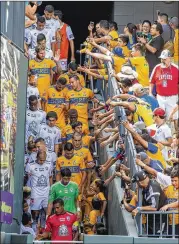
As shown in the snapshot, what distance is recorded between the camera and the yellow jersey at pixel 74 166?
21219 mm

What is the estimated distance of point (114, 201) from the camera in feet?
68.8

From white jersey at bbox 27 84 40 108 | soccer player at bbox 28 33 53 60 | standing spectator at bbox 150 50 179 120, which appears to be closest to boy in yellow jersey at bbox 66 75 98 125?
→ white jersey at bbox 27 84 40 108

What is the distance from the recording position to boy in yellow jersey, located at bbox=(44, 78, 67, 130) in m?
23.4

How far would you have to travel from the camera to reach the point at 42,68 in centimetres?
2403

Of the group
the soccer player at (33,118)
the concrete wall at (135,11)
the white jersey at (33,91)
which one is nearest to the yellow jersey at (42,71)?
the white jersey at (33,91)

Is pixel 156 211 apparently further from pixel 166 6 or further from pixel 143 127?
pixel 166 6

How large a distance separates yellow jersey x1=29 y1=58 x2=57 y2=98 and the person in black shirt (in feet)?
21.9

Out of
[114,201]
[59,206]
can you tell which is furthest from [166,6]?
[59,206]

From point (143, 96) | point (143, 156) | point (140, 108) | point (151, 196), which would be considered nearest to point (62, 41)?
point (143, 96)

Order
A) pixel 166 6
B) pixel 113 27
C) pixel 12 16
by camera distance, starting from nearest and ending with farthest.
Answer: pixel 12 16
pixel 113 27
pixel 166 6

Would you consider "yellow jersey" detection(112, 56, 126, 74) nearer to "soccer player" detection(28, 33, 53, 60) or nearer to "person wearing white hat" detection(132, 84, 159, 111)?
"soccer player" detection(28, 33, 53, 60)

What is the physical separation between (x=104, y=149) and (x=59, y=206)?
3.88 metres

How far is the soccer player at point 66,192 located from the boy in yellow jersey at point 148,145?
151cm

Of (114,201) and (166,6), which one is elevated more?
(166,6)
